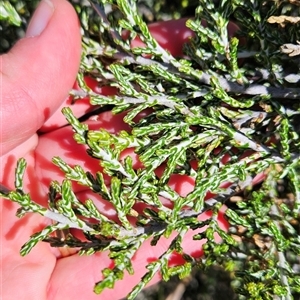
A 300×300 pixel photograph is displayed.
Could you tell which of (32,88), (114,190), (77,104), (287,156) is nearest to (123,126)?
(77,104)

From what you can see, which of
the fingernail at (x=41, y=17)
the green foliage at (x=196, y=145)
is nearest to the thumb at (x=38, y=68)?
the fingernail at (x=41, y=17)

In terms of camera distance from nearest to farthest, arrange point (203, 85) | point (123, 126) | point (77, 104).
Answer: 1. point (203, 85)
2. point (123, 126)
3. point (77, 104)

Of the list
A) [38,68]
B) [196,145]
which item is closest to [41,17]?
[38,68]

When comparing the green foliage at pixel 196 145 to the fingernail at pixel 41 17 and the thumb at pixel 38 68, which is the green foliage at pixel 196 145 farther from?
the fingernail at pixel 41 17

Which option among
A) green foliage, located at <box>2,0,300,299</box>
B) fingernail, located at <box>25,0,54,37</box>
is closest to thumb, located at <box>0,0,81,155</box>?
fingernail, located at <box>25,0,54,37</box>

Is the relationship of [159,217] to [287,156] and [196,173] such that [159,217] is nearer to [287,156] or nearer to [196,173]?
[196,173]

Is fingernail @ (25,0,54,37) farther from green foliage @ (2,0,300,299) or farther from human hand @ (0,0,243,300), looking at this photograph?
green foliage @ (2,0,300,299)

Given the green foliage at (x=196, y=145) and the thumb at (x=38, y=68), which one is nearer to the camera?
the green foliage at (x=196, y=145)
